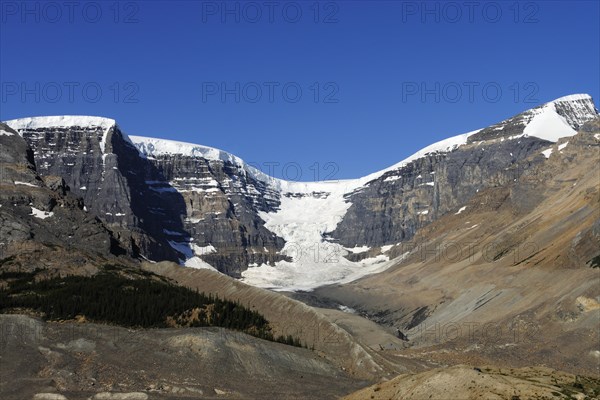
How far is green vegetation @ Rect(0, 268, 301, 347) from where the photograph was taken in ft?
272

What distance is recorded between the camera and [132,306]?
86.1 meters

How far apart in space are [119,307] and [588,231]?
93.8 m

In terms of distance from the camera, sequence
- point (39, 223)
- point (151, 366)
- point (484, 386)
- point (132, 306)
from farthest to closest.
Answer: point (39, 223) < point (132, 306) < point (151, 366) < point (484, 386)

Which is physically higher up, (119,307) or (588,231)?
(588,231)

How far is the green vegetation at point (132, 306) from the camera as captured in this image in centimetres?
8297

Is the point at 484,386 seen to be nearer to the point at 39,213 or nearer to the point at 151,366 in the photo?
the point at 151,366

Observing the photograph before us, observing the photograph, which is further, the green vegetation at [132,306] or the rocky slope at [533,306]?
the rocky slope at [533,306]

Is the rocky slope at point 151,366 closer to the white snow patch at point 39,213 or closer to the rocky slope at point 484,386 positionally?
the rocky slope at point 484,386

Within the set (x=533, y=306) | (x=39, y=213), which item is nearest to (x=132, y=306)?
(x=39, y=213)

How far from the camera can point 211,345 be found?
68.8 meters

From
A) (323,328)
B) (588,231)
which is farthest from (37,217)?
(588,231)

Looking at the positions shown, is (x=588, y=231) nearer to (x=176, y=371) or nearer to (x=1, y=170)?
(x=176, y=371)

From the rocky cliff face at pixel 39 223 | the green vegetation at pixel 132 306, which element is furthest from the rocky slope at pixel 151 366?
the rocky cliff face at pixel 39 223

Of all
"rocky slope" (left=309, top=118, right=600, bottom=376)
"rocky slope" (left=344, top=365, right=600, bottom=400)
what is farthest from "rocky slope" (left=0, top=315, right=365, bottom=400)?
"rocky slope" (left=309, top=118, right=600, bottom=376)
